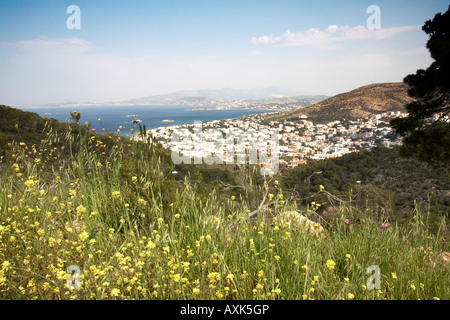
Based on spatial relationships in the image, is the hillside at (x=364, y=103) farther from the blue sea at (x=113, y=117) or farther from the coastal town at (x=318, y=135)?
the blue sea at (x=113, y=117)

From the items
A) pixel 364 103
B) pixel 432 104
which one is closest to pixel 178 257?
pixel 432 104

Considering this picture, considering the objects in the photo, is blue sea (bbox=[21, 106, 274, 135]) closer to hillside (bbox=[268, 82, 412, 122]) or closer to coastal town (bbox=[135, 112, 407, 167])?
coastal town (bbox=[135, 112, 407, 167])

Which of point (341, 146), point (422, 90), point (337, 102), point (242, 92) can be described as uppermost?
point (242, 92)

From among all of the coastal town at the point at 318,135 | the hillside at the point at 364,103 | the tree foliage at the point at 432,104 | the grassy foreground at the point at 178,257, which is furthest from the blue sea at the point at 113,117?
the hillside at the point at 364,103

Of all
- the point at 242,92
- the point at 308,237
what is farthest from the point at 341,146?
the point at 242,92

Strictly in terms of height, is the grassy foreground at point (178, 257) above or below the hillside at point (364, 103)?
below

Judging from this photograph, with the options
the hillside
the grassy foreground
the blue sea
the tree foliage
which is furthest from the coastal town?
the grassy foreground

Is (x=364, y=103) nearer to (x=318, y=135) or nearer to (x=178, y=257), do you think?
(x=318, y=135)
